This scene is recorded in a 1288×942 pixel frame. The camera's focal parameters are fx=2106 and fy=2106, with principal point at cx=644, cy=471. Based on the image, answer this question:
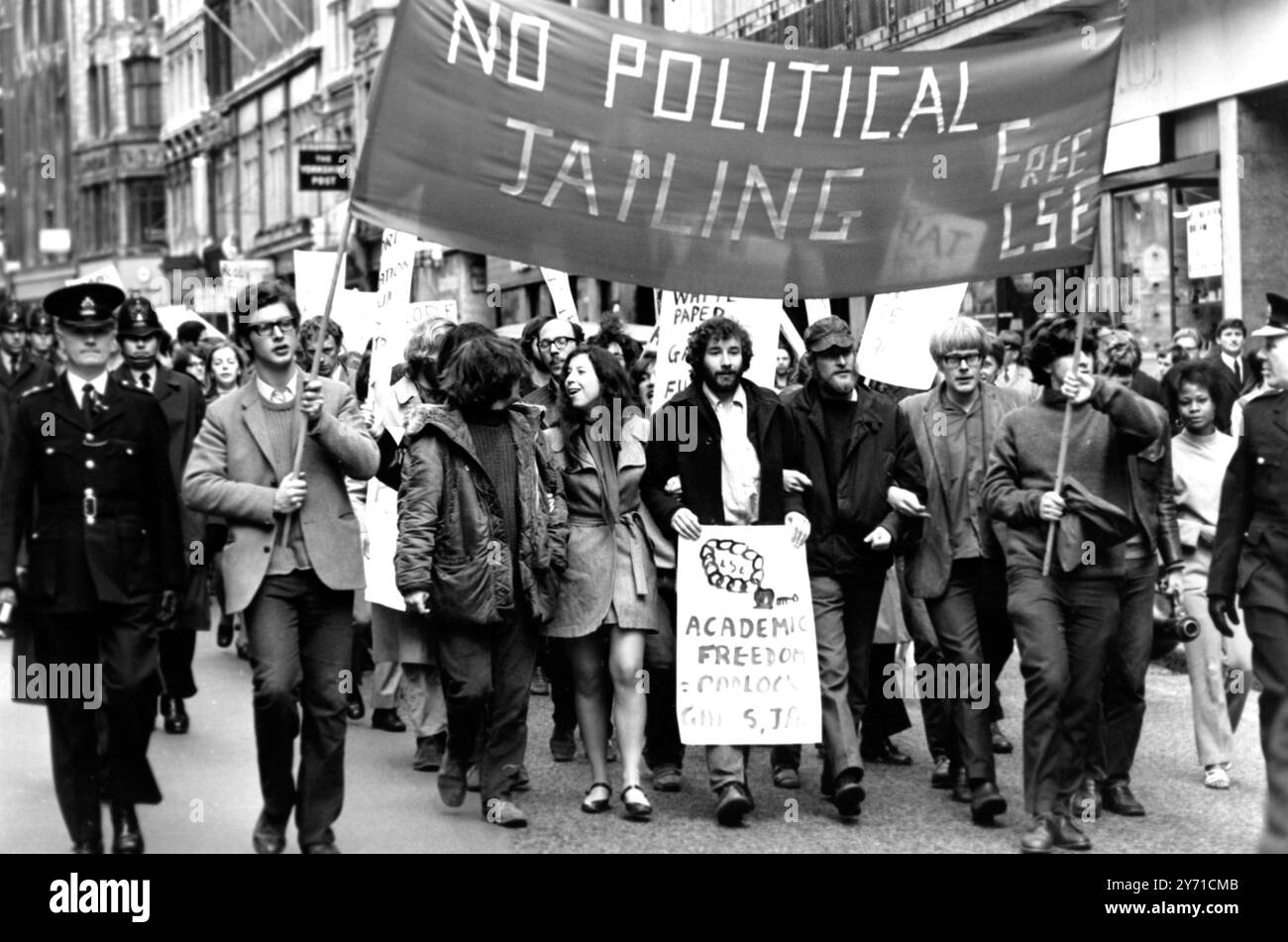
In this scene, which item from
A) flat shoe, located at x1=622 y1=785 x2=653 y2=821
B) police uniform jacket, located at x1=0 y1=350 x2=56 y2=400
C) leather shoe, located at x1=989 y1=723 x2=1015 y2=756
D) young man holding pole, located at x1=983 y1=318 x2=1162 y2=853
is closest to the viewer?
young man holding pole, located at x1=983 y1=318 x2=1162 y2=853

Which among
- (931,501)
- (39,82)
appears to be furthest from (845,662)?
(39,82)

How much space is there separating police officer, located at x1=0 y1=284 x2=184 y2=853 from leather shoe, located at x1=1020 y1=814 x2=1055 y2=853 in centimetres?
342

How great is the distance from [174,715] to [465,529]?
11.4 ft

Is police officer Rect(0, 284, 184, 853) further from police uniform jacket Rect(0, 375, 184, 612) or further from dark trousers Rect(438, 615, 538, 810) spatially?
dark trousers Rect(438, 615, 538, 810)

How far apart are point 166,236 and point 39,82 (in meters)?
29.0

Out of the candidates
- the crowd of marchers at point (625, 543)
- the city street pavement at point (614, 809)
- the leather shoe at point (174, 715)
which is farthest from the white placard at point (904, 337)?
the leather shoe at point (174, 715)

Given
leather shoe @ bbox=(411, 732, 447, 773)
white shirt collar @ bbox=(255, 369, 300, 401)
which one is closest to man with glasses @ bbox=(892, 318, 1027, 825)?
leather shoe @ bbox=(411, 732, 447, 773)

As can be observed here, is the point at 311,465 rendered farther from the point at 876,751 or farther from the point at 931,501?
the point at 876,751

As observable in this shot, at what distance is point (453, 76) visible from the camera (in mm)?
7766

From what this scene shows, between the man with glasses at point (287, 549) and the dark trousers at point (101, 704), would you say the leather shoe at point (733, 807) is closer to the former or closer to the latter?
the man with glasses at point (287, 549)

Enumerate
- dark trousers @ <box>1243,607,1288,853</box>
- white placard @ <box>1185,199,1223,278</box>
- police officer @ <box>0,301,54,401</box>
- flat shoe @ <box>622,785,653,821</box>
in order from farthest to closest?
white placard @ <box>1185,199,1223,278</box>, police officer @ <box>0,301,54,401</box>, flat shoe @ <box>622,785,653,821</box>, dark trousers @ <box>1243,607,1288,853</box>

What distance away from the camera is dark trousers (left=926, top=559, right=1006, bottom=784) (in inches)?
355

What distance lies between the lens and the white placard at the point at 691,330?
40.9ft

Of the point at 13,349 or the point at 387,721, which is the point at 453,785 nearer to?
the point at 387,721
